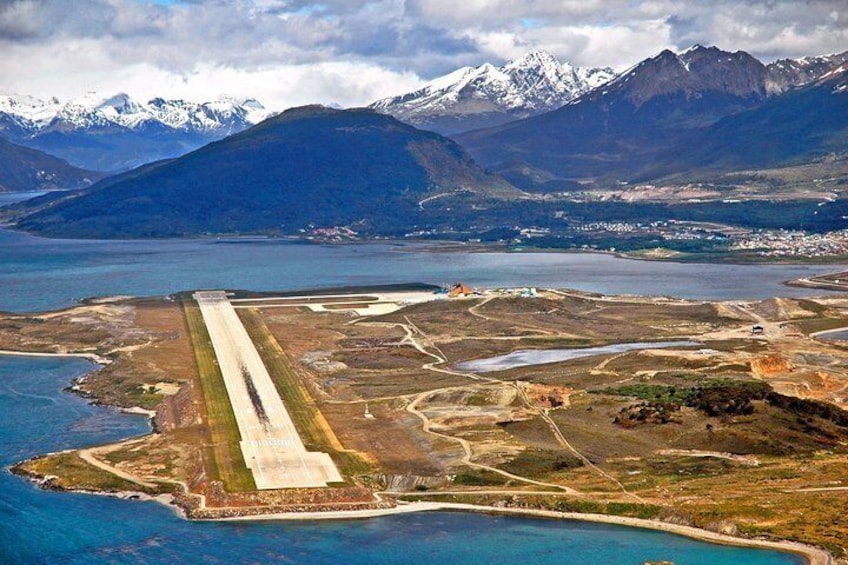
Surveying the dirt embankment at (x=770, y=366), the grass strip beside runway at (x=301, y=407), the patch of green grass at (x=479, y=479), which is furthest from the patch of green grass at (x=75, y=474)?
the dirt embankment at (x=770, y=366)

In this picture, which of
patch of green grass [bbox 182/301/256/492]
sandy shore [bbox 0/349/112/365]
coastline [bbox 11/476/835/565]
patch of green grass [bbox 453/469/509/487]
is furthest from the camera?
sandy shore [bbox 0/349/112/365]

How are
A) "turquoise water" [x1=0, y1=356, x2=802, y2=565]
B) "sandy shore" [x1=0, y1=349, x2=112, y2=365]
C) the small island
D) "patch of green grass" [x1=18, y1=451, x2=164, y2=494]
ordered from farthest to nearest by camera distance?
"sandy shore" [x1=0, y1=349, x2=112, y2=365]
"patch of green grass" [x1=18, y1=451, x2=164, y2=494]
the small island
"turquoise water" [x1=0, y1=356, x2=802, y2=565]

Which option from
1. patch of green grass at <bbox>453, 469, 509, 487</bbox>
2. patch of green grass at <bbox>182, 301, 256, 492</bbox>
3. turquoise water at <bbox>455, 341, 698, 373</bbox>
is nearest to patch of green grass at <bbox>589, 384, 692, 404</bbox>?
turquoise water at <bbox>455, 341, 698, 373</bbox>

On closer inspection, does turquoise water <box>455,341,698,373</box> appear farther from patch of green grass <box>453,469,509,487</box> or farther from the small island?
patch of green grass <box>453,469,509,487</box>

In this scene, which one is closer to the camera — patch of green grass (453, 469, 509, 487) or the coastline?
the coastline

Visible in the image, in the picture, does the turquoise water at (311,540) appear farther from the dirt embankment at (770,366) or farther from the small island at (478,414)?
the dirt embankment at (770,366)

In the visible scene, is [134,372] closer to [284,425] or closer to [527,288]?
[284,425]

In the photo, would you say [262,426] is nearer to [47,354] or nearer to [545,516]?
[545,516]
